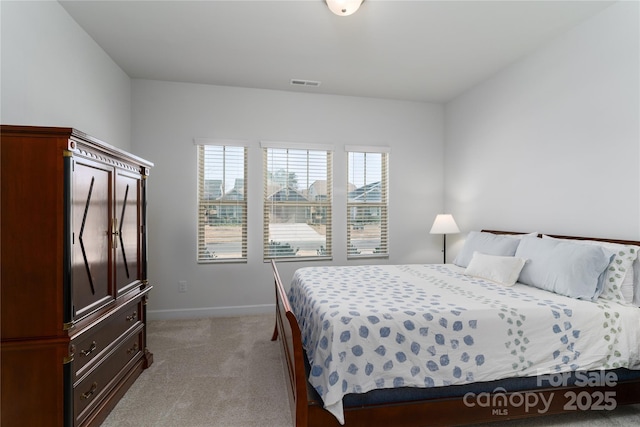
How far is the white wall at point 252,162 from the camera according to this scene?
3781 millimetres

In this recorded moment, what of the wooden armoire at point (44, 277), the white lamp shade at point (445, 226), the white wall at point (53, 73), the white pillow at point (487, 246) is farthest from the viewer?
the white lamp shade at point (445, 226)

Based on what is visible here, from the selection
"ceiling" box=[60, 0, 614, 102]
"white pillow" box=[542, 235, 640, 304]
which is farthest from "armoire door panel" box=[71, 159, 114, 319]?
"white pillow" box=[542, 235, 640, 304]

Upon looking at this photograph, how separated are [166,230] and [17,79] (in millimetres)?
2077

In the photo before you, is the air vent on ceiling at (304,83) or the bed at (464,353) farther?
the air vent on ceiling at (304,83)

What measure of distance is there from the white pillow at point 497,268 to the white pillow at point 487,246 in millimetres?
139

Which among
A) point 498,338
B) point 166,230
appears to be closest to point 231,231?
point 166,230

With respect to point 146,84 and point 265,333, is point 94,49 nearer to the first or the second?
point 146,84

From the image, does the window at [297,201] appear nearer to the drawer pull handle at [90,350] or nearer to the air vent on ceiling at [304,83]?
the air vent on ceiling at [304,83]

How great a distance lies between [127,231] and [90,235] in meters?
0.56

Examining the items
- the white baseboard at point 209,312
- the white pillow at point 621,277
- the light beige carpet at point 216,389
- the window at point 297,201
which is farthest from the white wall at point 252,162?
the white pillow at point 621,277

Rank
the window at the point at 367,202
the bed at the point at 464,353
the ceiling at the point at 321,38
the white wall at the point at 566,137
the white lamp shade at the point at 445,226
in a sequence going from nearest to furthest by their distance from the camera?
the bed at the point at 464,353, the white wall at the point at 566,137, the ceiling at the point at 321,38, the white lamp shade at the point at 445,226, the window at the point at 367,202

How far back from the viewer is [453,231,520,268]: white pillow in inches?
112

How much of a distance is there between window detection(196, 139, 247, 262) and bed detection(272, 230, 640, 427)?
2051 mm

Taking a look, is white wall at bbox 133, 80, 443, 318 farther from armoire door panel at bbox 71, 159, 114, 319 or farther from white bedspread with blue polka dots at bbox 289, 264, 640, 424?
white bedspread with blue polka dots at bbox 289, 264, 640, 424
